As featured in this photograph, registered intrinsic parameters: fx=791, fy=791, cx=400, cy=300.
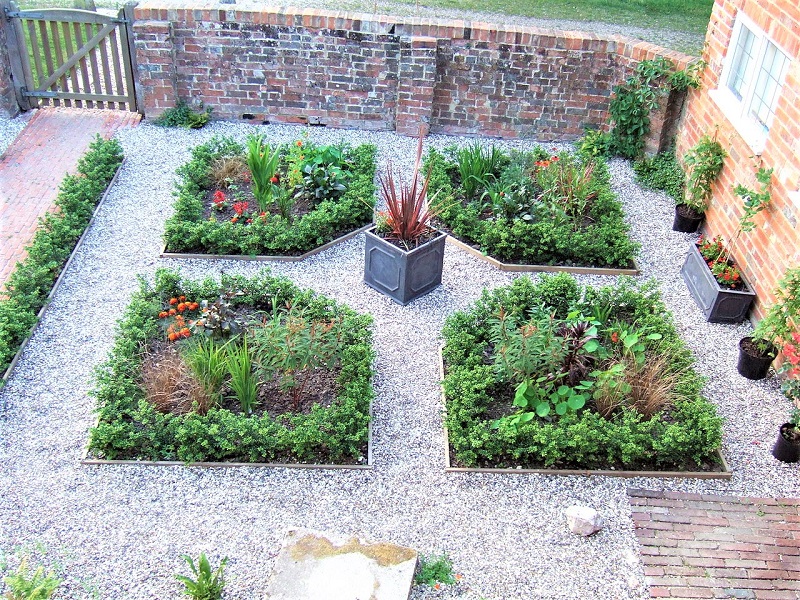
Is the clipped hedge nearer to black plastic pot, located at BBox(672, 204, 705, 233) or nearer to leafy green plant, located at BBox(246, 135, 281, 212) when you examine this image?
leafy green plant, located at BBox(246, 135, 281, 212)

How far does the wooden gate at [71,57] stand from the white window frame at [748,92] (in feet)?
22.1

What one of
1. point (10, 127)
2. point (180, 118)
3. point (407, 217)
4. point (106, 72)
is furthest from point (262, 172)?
Result: point (10, 127)

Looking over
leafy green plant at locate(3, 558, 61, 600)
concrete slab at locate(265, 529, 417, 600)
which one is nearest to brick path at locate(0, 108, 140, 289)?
leafy green plant at locate(3, 558, 61, 600)

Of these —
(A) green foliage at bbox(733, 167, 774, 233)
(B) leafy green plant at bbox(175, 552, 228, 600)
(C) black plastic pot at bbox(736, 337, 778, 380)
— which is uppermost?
(A) green foliage at bbox(733, 167, 774, 233)

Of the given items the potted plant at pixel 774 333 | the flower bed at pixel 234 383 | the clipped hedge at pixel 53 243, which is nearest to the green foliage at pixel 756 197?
the potted plant at pixel 774 333

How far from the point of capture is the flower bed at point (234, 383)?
5.35 meters

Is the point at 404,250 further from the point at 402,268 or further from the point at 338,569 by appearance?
the point at 338,569

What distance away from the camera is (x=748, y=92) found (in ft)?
24.5

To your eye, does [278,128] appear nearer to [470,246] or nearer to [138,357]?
[470,246]

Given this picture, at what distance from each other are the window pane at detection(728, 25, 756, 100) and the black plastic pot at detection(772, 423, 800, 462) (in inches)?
147

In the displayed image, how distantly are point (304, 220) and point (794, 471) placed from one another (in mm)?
4643

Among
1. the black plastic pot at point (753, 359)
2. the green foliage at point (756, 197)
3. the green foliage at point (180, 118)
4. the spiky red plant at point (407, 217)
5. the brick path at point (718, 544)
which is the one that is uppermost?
the green foliage at point (756, 197)

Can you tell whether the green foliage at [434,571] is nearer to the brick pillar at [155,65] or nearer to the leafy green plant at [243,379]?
the leafy green plant at [243,379]

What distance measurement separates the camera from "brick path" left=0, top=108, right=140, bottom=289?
25.0 ft
